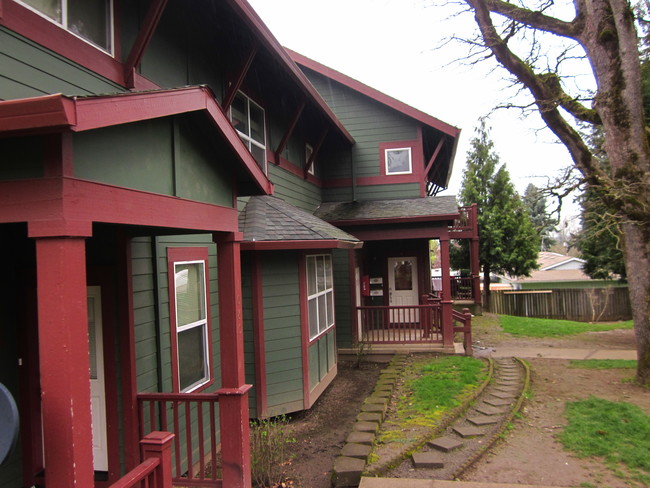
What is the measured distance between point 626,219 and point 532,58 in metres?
3.75

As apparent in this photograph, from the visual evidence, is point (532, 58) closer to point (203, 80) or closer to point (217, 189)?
point (203, 80)

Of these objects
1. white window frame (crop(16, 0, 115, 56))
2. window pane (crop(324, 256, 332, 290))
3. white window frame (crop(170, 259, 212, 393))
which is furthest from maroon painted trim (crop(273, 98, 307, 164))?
white window frame (crop(16, 0, 115, 56))

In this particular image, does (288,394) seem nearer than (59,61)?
No

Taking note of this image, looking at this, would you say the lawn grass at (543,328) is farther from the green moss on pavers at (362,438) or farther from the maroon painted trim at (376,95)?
the green moss on pavers at (362,438)

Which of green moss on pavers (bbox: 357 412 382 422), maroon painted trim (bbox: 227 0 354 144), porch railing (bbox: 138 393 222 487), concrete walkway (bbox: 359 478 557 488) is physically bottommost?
concrete walkway (bbox: 359 478 557 488)

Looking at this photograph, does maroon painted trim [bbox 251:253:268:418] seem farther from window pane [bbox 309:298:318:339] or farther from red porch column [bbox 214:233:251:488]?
red porch column [bbox 214:233:251:488]

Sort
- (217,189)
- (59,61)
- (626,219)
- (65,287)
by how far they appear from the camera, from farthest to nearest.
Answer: (626,219)
(217,189)
(59,61)
(65,287)

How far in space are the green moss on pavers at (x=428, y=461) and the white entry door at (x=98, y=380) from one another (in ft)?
10.4

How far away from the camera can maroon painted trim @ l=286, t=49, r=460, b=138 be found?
39.4 feet

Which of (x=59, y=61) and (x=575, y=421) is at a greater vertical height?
(x=59, y=61)

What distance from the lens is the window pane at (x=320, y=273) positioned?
8203 mm

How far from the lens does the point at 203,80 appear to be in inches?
239

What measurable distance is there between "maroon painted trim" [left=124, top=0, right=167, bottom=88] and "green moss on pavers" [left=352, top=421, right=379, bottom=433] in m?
4.75

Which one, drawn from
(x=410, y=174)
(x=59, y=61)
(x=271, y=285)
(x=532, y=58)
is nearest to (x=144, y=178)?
(x=59, y=61)
